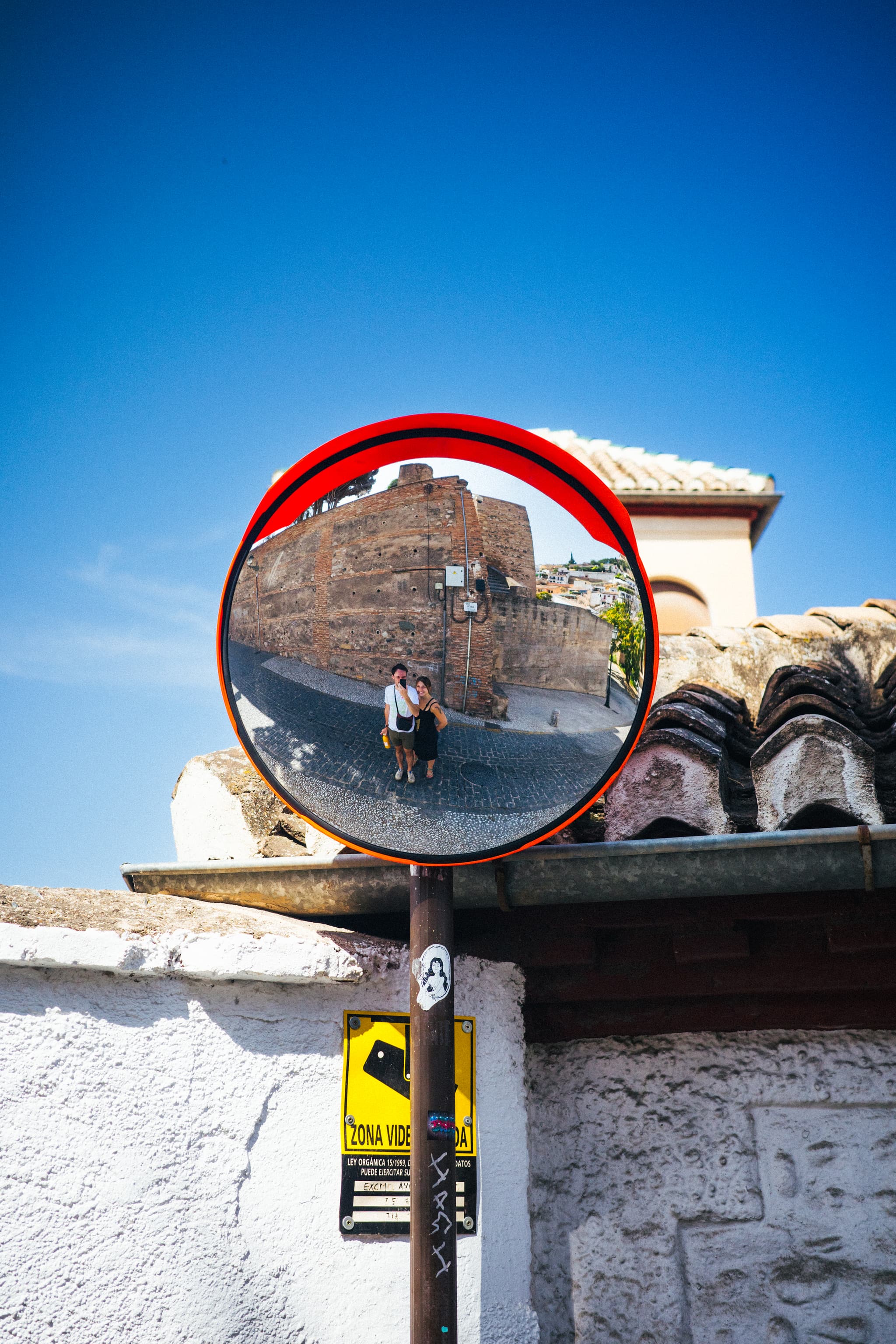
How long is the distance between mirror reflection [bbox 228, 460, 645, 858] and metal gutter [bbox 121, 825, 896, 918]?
1.02 ft

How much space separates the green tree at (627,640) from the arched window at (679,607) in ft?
25.4

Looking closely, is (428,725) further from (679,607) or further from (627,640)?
(679,607)

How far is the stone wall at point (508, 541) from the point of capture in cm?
154

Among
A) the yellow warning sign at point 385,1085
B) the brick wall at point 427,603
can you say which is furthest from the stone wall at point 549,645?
the yellow warning sign at point 385,1085

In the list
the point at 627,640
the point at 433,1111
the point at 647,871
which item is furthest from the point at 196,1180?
the point at 627,640

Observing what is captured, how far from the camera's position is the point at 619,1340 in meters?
2.05

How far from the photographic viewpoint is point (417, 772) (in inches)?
62.8

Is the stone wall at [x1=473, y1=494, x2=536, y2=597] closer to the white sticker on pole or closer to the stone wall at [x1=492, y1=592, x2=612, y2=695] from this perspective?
the stone wall at [x1=492, y1=592, x2=612, y2=695]

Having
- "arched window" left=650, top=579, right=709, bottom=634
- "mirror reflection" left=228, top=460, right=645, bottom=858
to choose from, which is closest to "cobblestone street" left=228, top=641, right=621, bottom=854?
"mirror reflection" left=228, top=460, right=645, bottom=858

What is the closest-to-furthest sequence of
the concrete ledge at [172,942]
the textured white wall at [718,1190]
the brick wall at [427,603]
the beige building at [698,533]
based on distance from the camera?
the brick wall at [427,603] → the concrete ledge at [172,942] → the textured white wall at [718,1190] → the beige building at [698,533]

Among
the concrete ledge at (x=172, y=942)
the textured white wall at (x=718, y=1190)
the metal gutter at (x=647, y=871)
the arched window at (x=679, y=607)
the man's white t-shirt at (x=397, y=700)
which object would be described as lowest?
the textured white wall at (x=718, y=1190)

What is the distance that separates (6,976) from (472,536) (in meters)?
1.22

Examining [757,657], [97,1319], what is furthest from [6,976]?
[757,657]

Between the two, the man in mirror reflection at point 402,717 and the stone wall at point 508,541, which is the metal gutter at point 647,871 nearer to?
the man in mirror reflection at point 402,717
